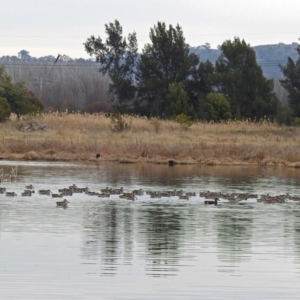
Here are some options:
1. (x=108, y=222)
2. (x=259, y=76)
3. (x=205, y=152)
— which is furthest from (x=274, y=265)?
(x=259, y=76)

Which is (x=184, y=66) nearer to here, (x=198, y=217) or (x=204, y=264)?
(x=198, y=217)

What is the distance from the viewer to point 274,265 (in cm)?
1555

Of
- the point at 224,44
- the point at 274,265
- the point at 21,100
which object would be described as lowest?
the point at 274,265

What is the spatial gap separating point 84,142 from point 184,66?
953 inches

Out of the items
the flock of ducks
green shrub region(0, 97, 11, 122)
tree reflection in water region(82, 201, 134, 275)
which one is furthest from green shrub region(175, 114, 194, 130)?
tree reflection in water region(82, 201, 134, 275)

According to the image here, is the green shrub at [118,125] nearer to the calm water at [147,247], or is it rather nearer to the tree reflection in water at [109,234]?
the calm water at [147,247]

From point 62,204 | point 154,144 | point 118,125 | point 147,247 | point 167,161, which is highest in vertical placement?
point 118,125

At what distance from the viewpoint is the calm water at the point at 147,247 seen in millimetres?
13523

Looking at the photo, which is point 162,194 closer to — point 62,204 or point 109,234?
point 62,204

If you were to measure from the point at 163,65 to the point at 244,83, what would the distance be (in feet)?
19.1

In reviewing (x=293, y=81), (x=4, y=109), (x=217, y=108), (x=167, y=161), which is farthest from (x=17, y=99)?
(x=167, y=161)

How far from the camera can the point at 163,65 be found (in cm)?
6612

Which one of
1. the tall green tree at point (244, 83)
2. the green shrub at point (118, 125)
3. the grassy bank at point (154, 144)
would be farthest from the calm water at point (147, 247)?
the tall green tree at point (244, 83)

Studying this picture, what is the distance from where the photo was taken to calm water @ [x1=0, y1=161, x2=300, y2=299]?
13.5 metres
